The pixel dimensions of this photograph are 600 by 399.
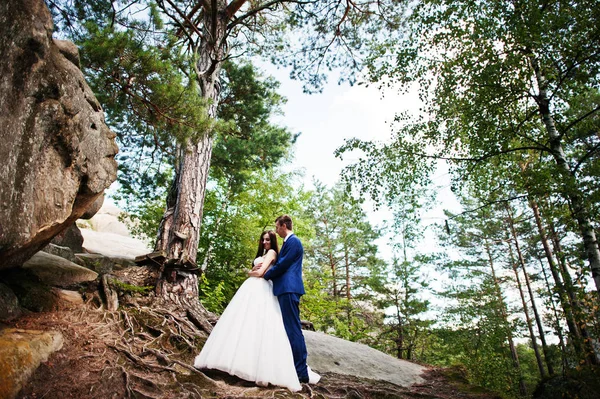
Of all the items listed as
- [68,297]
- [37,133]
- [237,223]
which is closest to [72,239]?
[237,223]

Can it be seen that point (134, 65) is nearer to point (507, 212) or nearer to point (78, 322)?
point (78, 322)

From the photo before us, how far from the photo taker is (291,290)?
3881 millimetres

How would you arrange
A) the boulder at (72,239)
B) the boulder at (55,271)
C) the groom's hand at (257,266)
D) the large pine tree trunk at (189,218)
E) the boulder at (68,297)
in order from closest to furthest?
1. the boulder at (68,297)
2. the boulder at (55,271)
3. the groom's hand at (257,266)
4. the large pine tree trunk at (189,218)
5. the boulder at (72,239)

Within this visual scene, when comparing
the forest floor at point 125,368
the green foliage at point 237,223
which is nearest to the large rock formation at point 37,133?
the forest floor at point 125,368

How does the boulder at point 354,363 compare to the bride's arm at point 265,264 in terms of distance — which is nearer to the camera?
the bride's arm at point 265,264

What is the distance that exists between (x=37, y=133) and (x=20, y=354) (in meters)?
1.91

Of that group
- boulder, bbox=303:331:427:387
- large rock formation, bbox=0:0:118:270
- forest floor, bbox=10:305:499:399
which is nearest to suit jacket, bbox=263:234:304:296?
forest floor, bbox=10:305:499:399

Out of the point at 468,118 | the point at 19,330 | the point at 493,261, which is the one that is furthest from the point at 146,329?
the point at 493,261

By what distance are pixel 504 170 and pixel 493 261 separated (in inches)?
596

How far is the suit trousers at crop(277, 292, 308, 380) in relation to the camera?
384 cm

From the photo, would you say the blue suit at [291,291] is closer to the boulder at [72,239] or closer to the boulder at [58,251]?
the boulder at [58,251]

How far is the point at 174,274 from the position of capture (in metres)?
5.05

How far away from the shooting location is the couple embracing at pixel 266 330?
134 inches

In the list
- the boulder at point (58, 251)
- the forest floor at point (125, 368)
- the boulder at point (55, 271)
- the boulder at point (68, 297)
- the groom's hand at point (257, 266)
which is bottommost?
the forest floor at point (125, 368)
